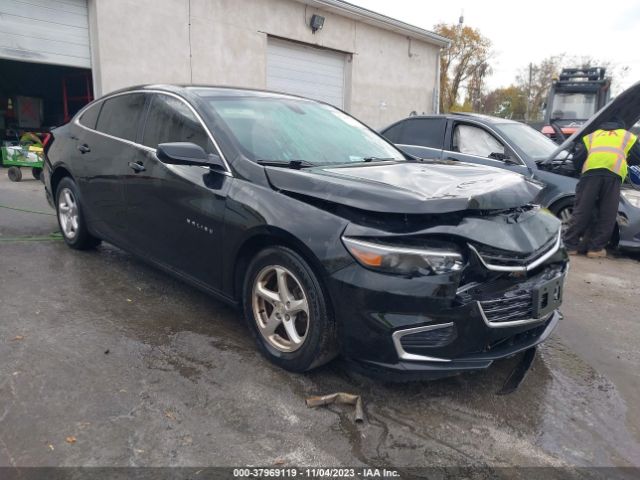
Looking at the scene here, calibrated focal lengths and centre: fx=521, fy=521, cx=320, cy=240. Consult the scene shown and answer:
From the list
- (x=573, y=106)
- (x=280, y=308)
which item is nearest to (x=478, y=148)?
(x=280, y=308)

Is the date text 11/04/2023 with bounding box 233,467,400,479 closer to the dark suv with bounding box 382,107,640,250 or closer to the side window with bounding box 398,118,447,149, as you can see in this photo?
the dark suv with bounding box 382,107,640,250

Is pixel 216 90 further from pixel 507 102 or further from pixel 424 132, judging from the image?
pixel 507 102

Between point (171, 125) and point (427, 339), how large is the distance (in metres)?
2.45

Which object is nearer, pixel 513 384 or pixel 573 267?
pixel 513 384

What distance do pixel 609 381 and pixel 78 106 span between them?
629 inches

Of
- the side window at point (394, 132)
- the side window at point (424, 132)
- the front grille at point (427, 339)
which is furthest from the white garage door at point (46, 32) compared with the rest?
the front grille at point (427, 339)

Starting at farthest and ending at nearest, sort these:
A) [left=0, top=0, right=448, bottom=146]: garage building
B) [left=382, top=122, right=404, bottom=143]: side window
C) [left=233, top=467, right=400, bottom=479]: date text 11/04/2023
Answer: [left=0, top=0, right=448, bottom=146]: garage building
[left=382, top=122, right=404, bottom=143]: side window
[left=233, top=467, right=400, bottom=479]: date text 11/04/2023

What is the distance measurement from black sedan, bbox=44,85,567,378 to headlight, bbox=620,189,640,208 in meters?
3.80

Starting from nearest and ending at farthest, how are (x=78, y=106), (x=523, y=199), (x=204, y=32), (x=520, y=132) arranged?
1. (x=523, y=199)
2. (x=520, y=132)
3. (x=204, y=32)
4. (x=78, y=106)

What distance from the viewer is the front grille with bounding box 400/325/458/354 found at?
255cm

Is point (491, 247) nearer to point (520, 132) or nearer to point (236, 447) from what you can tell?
point (236, 447)

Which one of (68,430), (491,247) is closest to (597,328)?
(491,247)

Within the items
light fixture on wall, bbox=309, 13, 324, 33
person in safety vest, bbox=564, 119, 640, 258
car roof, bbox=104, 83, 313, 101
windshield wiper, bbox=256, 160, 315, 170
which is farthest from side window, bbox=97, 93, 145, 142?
light fixture on wall, bbox=309, 13, 324, 33

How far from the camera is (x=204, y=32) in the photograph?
43.5 feet
